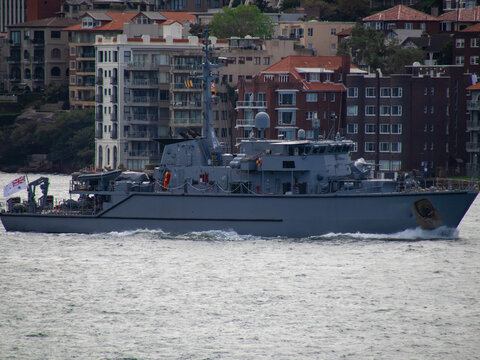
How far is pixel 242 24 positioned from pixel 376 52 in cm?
1971

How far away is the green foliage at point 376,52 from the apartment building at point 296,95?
7.85 metres

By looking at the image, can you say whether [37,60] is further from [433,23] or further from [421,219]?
[421,219]

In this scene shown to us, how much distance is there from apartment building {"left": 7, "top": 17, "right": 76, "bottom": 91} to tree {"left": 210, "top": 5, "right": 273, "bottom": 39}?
75.0 ft

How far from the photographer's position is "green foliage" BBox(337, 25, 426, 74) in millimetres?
102562

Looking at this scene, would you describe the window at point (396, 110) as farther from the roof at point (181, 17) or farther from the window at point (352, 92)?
the roof at point (181, 17)

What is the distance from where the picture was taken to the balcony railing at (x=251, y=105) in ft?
310

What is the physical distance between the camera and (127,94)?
351 feet

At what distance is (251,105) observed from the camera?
95062 millimetres

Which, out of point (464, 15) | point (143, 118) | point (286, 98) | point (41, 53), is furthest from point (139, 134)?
point (41, 53)

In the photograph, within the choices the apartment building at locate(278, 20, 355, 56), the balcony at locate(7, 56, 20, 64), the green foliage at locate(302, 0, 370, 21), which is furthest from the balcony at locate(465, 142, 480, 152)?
the balcony at locate(7, 56, 20, 64)

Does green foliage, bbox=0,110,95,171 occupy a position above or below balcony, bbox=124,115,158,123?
below

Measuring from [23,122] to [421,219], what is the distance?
3107 inches

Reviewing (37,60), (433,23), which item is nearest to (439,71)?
(433,23)

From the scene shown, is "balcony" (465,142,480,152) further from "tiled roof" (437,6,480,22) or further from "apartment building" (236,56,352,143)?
→ "tiled roof" (437,6,480,22)
